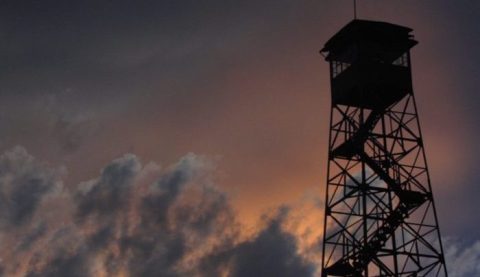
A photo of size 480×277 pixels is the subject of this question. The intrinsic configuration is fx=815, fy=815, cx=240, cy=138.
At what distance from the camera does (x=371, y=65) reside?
180 feet

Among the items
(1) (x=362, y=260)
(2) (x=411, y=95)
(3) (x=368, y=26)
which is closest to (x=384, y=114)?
(2) (x=411, y=95)

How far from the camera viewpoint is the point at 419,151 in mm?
55156

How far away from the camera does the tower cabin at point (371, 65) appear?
54688 mm

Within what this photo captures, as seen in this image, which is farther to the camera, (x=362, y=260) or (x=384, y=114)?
(x=384, y=114)

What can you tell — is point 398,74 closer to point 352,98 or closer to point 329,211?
point 352,98

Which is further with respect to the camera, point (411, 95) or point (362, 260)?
point (411, 95)

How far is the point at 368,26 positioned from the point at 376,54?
1986mm

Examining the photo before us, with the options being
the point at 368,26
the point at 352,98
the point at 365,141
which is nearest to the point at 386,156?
the point at 365,141

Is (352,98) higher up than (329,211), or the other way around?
(352,98)

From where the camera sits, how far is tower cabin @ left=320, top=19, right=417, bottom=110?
2153 inches

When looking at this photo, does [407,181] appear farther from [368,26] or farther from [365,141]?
[368,26]

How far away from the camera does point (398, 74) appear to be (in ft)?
182

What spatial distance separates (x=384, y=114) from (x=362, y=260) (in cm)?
1058

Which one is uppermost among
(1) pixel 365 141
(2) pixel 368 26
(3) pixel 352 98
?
(2) pixel 368 26
